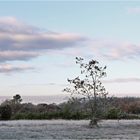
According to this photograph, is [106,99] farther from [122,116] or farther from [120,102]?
[120,102]

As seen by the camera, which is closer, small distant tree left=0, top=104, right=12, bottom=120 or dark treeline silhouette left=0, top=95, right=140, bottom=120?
dark treeline silhouette left=0, top=95, right=140, bottom=120

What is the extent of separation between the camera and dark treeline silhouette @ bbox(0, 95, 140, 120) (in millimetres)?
28031

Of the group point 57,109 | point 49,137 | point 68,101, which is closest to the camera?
point 49,137

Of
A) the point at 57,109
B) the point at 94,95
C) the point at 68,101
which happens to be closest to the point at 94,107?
the point at 94,95

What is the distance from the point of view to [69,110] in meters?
30.3

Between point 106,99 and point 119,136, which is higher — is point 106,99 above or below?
above

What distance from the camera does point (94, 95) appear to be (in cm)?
2586

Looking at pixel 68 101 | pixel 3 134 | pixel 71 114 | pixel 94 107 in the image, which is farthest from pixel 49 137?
pixel 71 114

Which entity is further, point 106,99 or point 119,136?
point 106,99

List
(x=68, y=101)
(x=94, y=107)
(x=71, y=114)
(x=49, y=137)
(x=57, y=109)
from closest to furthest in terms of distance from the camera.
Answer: (x=49, y=137) → (x=94, y=107) → (x=68, y=101) → (x=71, y=114) → (x=57, y=109)

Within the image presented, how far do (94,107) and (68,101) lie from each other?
2506 mm

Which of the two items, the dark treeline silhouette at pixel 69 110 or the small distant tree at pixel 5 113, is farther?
the small distant tree at pixel 5 113

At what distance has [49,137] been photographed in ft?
62.1

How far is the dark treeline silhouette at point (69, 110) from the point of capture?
28031mm
